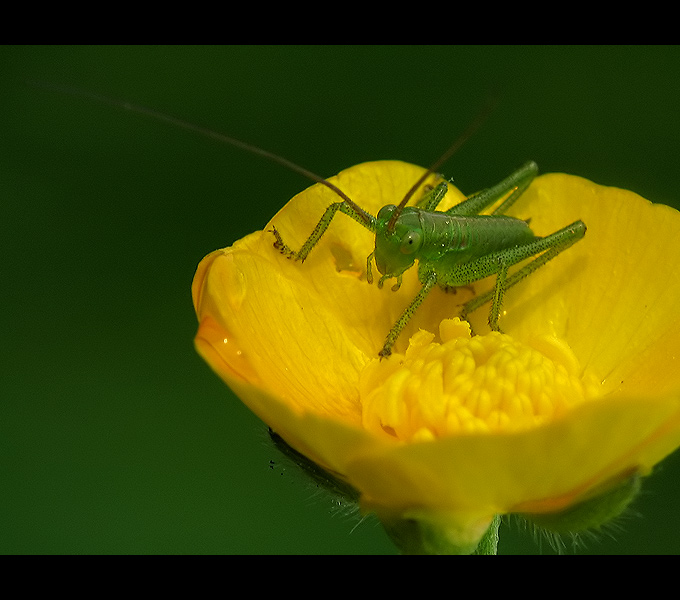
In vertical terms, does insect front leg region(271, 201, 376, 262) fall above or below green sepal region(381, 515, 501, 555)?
above

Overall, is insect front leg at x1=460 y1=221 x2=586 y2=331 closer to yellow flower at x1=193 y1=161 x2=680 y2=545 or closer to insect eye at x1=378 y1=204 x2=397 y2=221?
yellow flower at x1=193 y1=161 x2=680 y2=545

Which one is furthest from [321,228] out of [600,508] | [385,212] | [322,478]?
[600,508]

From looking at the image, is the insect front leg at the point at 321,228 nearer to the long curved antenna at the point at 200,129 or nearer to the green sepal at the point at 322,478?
the long curved antenna at the point at 200,129

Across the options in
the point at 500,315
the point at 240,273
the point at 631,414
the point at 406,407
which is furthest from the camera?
the point at 500,315

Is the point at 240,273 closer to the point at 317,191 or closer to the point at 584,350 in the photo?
the point at 317,191

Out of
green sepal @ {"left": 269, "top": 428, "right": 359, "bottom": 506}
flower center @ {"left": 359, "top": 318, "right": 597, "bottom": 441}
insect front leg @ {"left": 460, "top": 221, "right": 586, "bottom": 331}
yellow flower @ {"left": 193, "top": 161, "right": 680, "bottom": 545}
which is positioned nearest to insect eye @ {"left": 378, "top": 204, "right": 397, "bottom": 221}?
yellow flower @ {"left": 193, "top": 161, "right": 680, "bottom": 545}

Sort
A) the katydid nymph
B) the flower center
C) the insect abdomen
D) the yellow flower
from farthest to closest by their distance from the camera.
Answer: the insect abdomen
the katydid nymph
the flower center
the yellow flower

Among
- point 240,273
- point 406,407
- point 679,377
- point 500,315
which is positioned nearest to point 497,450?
point 406,407
